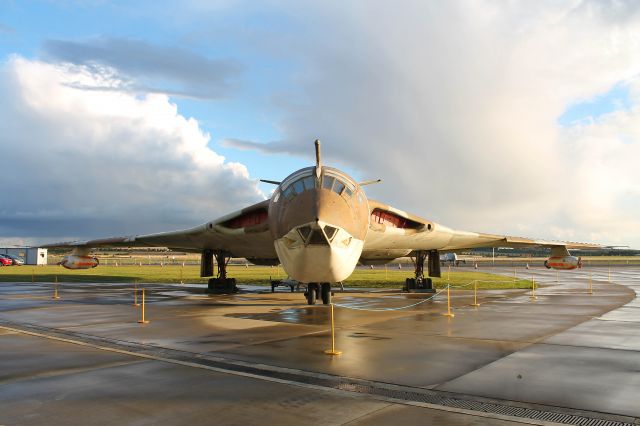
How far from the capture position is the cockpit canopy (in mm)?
13898

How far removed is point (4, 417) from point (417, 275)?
70.8ft

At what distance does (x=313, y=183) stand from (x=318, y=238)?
233 centimetres

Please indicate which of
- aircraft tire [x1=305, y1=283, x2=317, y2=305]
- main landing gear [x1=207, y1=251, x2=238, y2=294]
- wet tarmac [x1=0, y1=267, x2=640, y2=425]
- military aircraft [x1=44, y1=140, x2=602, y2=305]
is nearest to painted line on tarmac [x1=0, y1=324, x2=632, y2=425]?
wet tarmac [x1=0, y1=267, x2=640, y2=425]

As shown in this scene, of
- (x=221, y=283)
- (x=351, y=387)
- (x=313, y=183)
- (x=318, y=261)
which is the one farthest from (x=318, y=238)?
(x=221, y=283)

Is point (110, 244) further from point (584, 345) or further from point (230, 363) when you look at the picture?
point (584, 345)

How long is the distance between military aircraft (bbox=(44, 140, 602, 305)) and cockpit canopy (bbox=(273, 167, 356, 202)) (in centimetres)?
3

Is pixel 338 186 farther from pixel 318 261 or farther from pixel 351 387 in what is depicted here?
pixel 351 387

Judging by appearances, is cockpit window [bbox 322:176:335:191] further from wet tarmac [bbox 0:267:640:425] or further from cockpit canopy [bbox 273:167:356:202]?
wet tarmac [bbox 0:267:640:425]

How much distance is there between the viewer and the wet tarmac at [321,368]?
5500mm

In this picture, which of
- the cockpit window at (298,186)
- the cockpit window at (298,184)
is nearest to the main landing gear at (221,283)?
the cockpit window at (298,184)

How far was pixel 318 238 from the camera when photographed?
12117mm

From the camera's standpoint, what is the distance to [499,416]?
5.32 m

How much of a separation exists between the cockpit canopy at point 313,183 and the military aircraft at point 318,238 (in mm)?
30

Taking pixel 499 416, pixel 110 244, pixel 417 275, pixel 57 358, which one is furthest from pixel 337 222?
pixel 110 244
